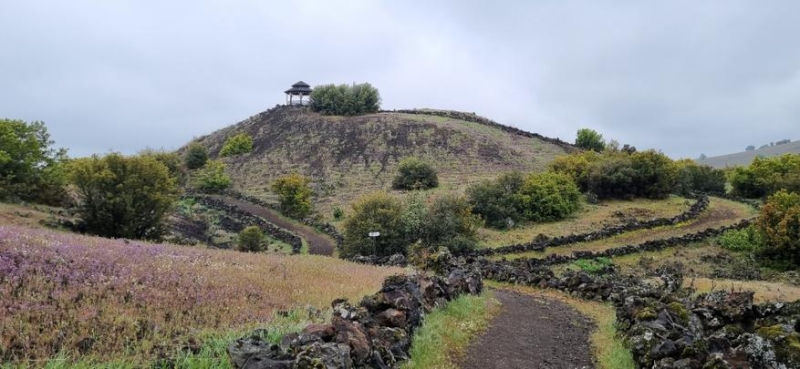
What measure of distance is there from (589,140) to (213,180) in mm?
53649

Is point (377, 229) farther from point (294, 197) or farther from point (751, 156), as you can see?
point (751, 156)

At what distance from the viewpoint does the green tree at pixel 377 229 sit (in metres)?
32.0

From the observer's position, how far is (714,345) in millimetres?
9375

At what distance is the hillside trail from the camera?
38.9 metres

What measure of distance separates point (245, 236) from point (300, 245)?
17.1 ft

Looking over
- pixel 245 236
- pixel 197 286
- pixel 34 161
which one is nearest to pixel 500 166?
pixel 245 236

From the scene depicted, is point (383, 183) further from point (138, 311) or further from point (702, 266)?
point (138, 311)

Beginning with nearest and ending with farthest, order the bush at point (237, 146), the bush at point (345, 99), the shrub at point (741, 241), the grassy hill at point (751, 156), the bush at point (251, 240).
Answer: the shrub at point (741, 241), the bush at point (251, 240), the bush at point (237, 146), the bush at point (345, 99), the grassy hill at point (751, 156)

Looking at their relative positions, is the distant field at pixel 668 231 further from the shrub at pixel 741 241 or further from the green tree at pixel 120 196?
the green tree at pixel 120 196

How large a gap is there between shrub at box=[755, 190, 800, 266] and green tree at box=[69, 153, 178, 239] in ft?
101

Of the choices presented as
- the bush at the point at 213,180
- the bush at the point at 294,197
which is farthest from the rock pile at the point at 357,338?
the bush at the point at 213,180

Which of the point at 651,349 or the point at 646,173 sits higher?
the point at 646,173

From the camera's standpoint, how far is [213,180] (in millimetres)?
61094

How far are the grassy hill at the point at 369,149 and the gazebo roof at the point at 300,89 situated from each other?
528 cm
